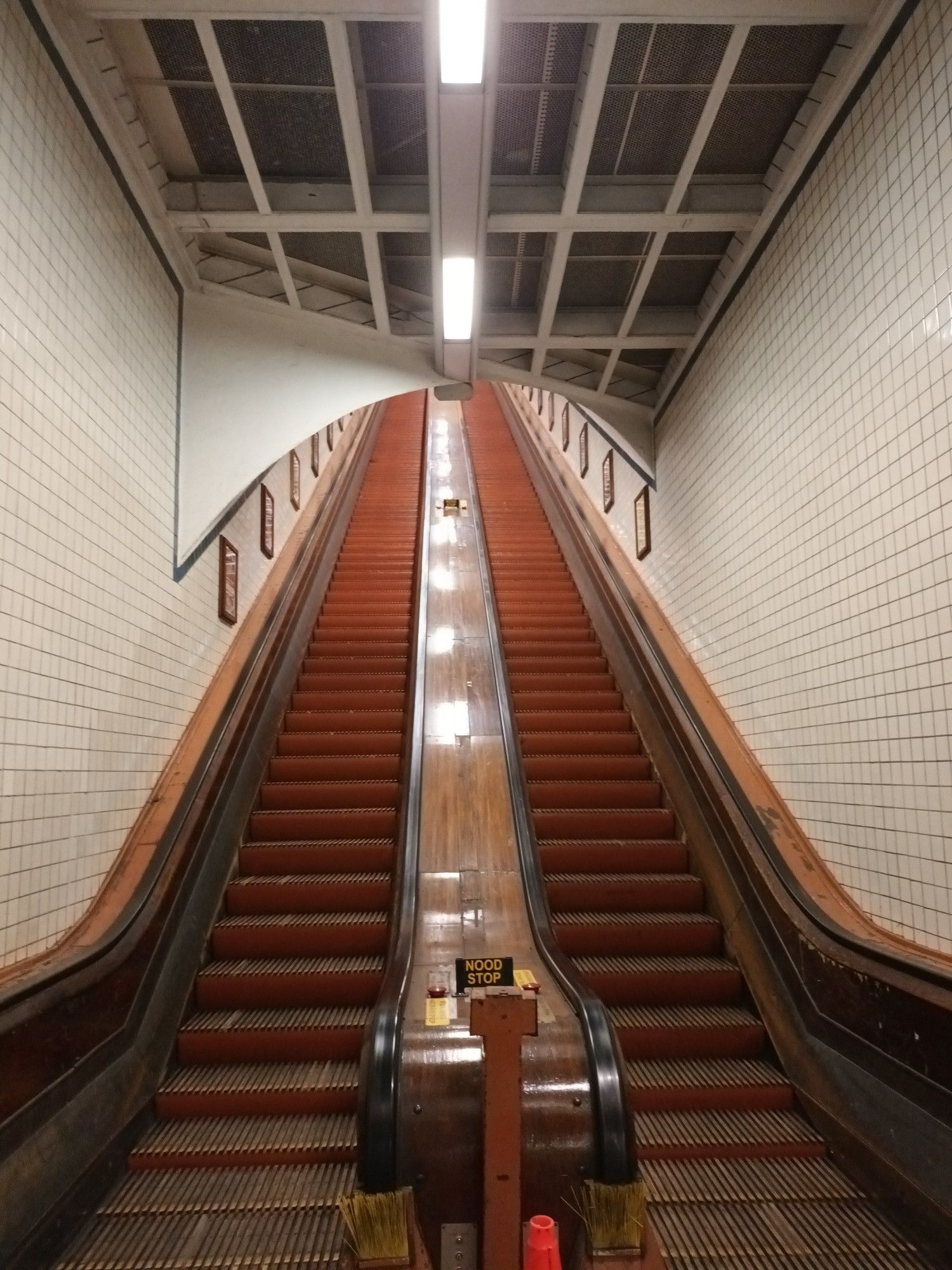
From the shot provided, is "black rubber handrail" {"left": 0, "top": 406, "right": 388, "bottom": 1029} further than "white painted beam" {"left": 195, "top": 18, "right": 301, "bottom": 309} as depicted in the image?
No

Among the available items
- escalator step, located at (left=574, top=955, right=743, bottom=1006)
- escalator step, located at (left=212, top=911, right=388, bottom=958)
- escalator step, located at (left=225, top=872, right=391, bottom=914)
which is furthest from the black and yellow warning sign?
escalator step, located at (left=225, top=872, right=391, bottom=914)

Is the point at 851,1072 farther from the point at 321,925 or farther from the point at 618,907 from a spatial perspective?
the point at 321,925

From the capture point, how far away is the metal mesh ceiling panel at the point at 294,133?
3.36 metres

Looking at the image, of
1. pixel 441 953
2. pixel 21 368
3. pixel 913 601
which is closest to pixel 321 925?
pixel 441 953

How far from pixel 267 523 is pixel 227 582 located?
4.49 ft

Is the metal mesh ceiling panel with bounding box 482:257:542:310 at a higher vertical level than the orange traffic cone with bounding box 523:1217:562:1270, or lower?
higher

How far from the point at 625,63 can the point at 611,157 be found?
0.50 meters

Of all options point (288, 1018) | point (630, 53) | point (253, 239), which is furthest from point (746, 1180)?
point (253, 239)

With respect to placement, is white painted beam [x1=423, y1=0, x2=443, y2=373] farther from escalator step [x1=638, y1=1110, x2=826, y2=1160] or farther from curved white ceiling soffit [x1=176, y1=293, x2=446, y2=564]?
escalator step [x1=638, y1=1110, x2=826, y2=1160]

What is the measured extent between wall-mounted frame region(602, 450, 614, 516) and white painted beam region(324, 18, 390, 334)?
3.42m

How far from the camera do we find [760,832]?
353cm

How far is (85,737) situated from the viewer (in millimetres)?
2941

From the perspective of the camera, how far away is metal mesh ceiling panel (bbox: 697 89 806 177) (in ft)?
10.8

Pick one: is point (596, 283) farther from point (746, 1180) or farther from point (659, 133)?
point (746, 1180)
